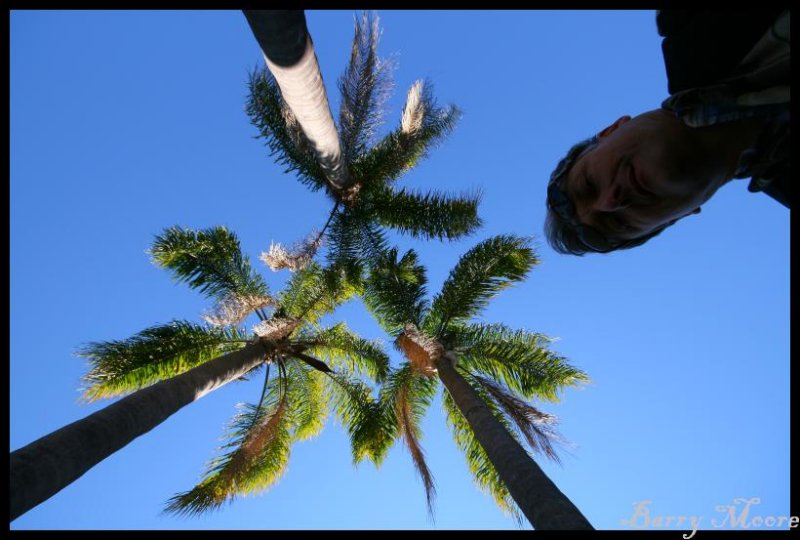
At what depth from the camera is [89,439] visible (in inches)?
226

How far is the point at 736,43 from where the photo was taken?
2018mm

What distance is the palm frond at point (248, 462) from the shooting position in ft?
29.6

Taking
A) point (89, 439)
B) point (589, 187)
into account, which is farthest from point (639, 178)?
point (89, 439)

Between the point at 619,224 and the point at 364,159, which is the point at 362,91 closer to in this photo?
the point at 364,159

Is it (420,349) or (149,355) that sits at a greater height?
(149,355)

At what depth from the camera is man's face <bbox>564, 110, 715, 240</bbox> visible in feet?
6.78

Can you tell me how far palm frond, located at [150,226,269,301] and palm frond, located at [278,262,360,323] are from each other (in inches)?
35.2

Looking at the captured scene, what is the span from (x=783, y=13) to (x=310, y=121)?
6.99m

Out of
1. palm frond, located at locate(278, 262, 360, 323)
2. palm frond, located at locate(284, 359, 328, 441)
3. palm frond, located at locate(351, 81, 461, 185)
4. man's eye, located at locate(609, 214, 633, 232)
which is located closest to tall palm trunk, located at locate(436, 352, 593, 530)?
man's eye, located at locate(609, 214, 633, 232)

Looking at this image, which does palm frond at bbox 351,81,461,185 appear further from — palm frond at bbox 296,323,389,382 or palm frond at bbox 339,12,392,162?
palm frond at bbox 296,323,389,382

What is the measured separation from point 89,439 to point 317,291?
736cm
